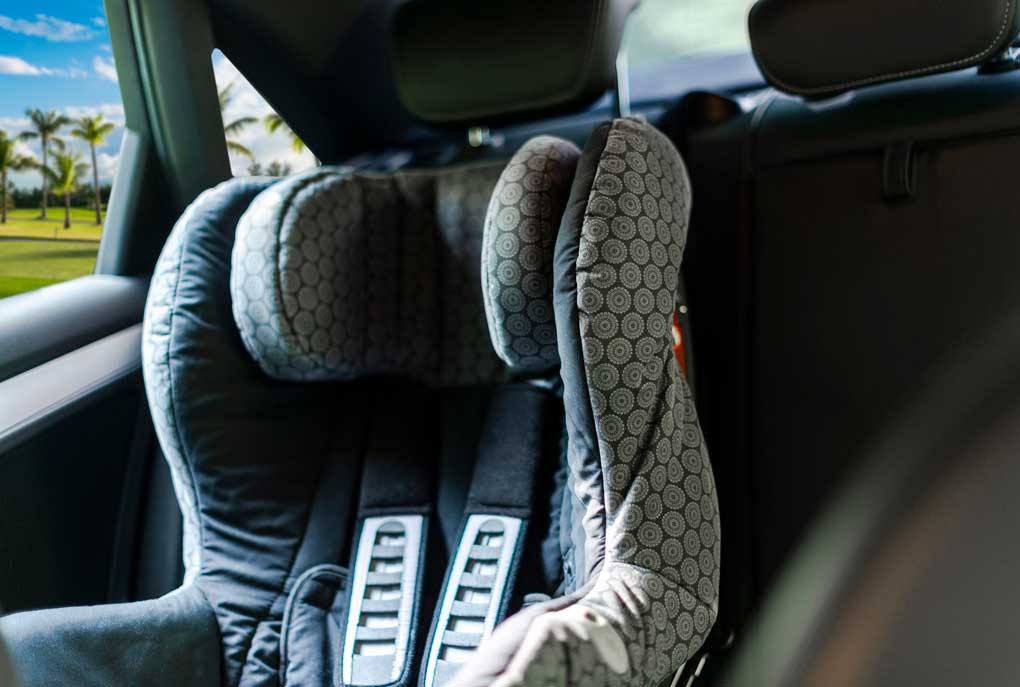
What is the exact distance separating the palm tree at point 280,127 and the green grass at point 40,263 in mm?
441

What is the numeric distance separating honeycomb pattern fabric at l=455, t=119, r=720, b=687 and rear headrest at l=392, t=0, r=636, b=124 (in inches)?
13.9

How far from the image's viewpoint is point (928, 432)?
31cm

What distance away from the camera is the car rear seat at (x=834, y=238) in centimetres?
126

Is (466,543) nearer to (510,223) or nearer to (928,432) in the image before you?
(510,223)

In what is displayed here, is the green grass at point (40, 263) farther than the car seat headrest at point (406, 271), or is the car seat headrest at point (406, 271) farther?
the green grass at point (40, 263)

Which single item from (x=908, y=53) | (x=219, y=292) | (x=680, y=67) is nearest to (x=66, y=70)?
(x=219, y=292)

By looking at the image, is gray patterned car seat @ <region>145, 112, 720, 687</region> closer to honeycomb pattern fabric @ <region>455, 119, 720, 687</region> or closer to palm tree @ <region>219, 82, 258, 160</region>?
honeycomb pattern fabric @ <region>455, 119, 720, 687</region>

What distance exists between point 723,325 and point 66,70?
1.28 meters

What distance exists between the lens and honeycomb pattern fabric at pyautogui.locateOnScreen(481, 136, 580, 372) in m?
1.10

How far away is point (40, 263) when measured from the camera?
4.76 feet

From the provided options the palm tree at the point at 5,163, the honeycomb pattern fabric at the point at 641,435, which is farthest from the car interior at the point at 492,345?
the palm tree at the point at 5,163

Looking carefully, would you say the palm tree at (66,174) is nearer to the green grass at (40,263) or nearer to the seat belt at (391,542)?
the green grass at (40,263)

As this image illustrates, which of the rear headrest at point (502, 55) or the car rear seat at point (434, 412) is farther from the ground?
the rear headrest at point (502, 55)

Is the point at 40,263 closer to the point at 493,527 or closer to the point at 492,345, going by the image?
the point at 492,345
